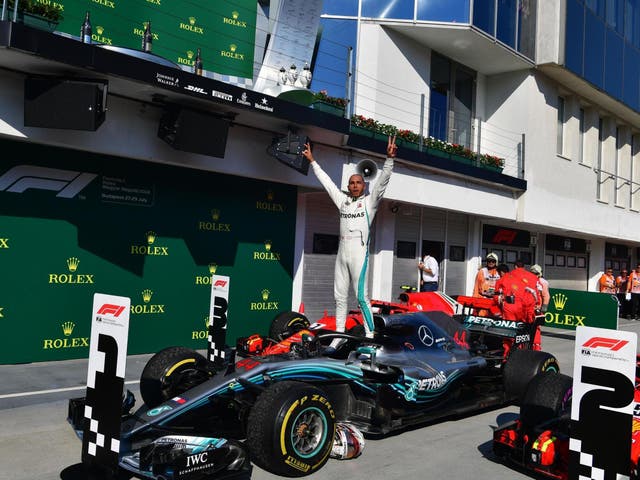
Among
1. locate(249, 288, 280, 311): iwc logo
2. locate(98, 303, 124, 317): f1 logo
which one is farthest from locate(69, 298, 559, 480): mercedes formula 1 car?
locate(249, 288, 280, 311): iwc logo

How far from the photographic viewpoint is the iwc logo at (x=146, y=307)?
341 inches

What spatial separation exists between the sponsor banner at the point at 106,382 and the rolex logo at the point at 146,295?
515cm

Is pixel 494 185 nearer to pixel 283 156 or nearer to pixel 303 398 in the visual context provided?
pixel 283 156

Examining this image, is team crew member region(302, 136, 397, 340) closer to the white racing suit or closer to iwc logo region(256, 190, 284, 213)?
the white racing suit

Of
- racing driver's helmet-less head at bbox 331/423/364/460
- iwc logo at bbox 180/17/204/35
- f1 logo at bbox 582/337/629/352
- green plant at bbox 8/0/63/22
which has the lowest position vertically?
racing driver's helmet-less head at bbox 331/423/364/460

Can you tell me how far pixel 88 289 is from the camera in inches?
321

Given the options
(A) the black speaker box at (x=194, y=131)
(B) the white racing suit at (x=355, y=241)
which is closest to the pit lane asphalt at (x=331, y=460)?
(B) the white racing suit at (x=355, y=241)

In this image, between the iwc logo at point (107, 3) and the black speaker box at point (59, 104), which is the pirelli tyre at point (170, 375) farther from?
the iwc logo at point (107, 3)

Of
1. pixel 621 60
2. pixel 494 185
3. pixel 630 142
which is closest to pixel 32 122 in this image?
pixel 494 185

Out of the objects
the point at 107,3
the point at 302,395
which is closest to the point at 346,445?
the point at 302,395

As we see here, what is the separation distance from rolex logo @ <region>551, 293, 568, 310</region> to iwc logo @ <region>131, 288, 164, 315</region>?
844 cm

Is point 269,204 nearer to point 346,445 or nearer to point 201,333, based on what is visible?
point 201,333

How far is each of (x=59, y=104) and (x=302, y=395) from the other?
4.89m

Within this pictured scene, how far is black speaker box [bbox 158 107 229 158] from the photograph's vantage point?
8180 mm
